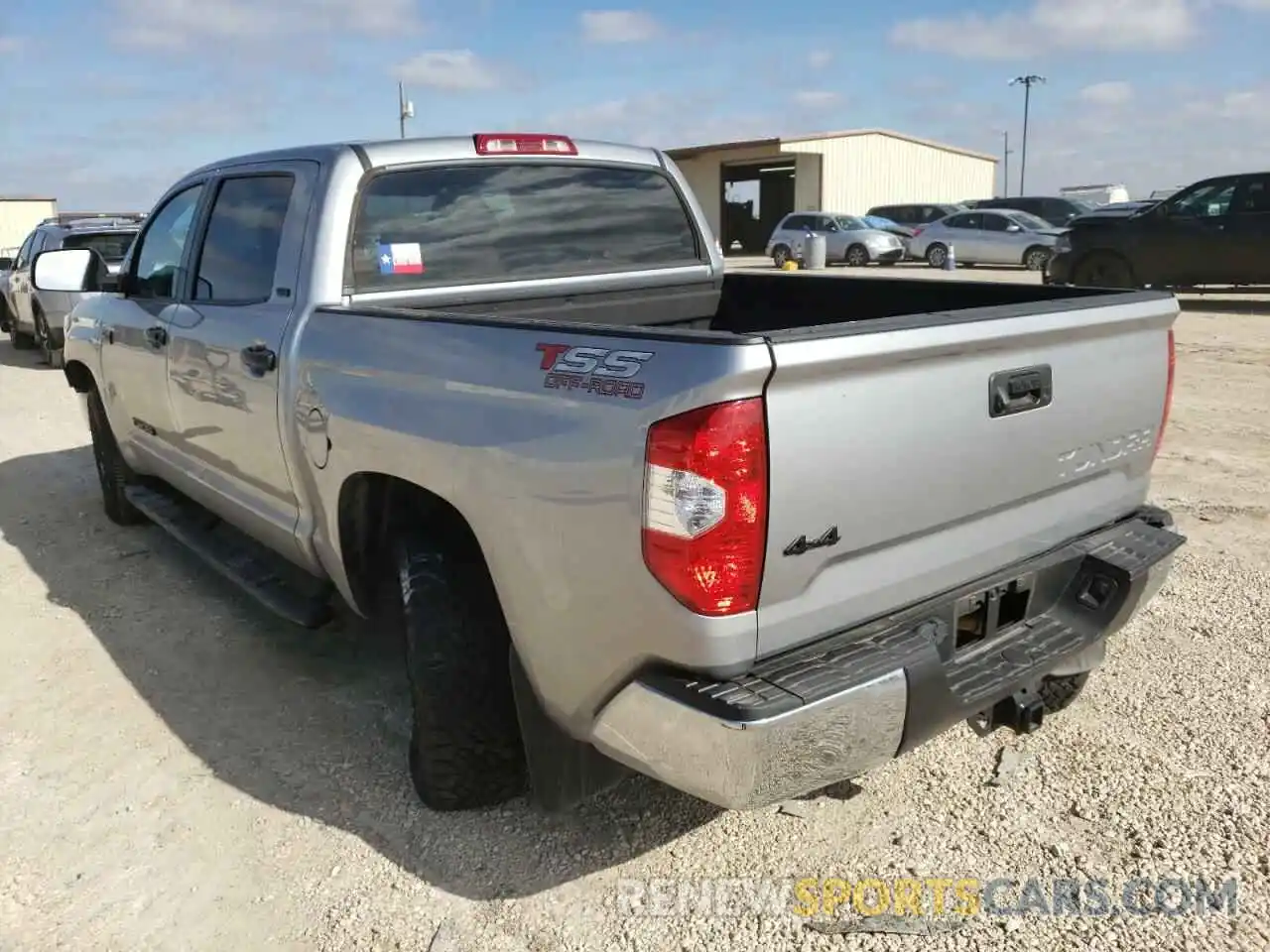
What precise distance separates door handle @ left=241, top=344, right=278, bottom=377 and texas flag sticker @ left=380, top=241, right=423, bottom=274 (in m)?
0.46

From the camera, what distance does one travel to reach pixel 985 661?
259 cm

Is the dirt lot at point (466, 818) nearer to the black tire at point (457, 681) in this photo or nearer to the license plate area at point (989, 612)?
the black tire at point (457, 681)

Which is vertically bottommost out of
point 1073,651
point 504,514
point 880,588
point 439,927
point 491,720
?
point 439,927

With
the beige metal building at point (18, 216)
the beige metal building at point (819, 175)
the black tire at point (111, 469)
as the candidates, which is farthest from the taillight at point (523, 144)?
the beige metal building at point (18, 216)

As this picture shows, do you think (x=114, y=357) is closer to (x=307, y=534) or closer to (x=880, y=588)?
(x=307, y=534)

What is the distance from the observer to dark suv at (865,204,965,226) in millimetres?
29312

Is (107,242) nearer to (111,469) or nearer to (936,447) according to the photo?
(111,469)

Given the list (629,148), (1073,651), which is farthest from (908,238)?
(1073,651)

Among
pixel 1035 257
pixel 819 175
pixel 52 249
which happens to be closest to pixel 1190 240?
pixel 1035 257

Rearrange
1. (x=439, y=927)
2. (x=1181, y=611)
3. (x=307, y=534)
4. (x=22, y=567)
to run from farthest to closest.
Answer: (x=22, y=567), (x=1181, y=611), (x=307, y=534), (x=439, y=927)

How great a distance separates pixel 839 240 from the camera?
26734mm

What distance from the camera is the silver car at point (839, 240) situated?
26312 mm

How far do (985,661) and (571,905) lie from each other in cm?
121

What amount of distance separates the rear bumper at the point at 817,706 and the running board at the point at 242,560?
1641mm
